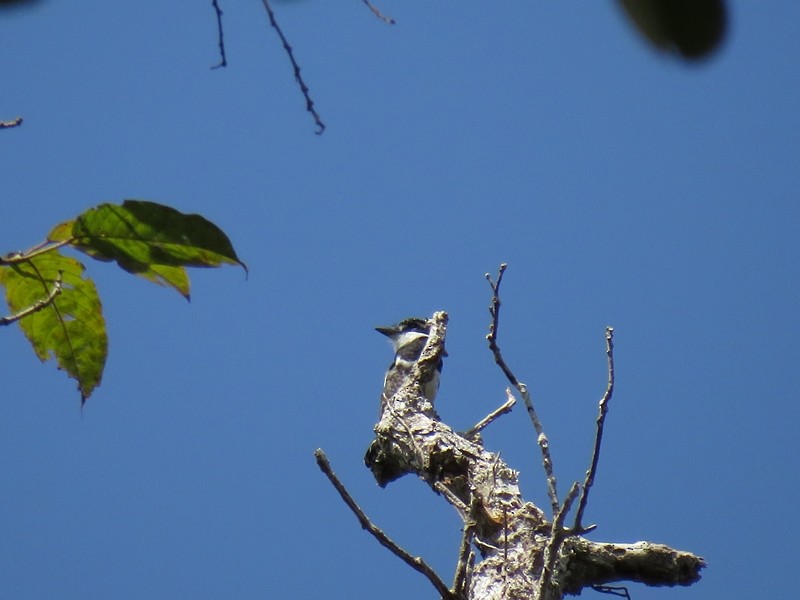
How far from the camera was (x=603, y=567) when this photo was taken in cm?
322

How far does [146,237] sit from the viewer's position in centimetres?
136

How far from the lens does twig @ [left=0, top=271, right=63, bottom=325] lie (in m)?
1.36

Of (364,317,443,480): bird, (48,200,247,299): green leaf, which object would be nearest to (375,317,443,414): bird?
(364,317,443,480): bird

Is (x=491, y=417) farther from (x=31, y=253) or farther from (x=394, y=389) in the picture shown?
(x=31, y=253)

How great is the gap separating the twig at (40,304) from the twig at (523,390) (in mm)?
1261

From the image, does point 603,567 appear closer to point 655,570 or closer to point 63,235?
point 655,570

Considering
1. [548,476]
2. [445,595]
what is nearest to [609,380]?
[548,476]

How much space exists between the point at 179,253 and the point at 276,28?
0.59 metres

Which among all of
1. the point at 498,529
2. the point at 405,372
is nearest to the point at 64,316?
the point at 498,529

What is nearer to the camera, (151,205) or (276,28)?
(151,205)

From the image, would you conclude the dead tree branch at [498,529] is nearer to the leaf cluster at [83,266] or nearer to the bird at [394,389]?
the bird at [394,389]

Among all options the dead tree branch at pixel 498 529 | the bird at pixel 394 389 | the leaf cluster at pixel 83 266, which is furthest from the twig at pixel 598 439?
the bird at pixel 394 389

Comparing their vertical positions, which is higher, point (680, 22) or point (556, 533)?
point (556, 533)

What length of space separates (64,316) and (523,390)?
1.31 meters
